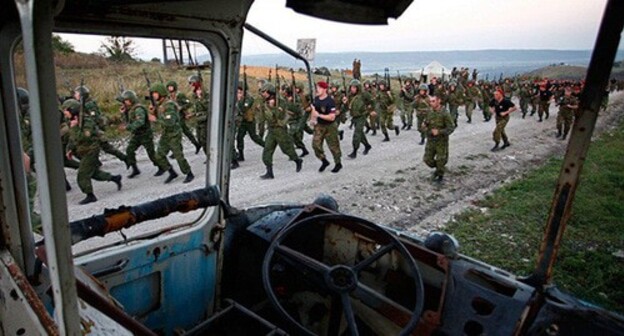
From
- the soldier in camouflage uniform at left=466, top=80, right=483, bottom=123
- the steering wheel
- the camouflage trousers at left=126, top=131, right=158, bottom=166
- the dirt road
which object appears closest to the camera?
the steering wheel

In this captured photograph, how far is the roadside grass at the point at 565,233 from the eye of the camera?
4.46 metres

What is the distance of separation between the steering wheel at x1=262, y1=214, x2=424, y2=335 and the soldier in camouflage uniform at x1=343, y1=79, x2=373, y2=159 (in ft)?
26.8

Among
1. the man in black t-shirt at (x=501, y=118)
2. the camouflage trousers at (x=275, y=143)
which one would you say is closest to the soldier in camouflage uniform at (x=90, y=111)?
the camouflage trousers at (x=275, y=143)

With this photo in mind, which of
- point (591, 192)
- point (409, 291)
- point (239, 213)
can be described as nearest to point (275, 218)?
point (239, 213)

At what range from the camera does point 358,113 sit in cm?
1137

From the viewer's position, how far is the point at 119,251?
7.06 ft

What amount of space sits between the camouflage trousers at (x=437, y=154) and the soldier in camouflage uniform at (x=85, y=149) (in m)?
6.03

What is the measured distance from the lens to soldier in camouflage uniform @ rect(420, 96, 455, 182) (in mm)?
8383

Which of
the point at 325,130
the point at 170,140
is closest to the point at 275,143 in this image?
the point at 325,130

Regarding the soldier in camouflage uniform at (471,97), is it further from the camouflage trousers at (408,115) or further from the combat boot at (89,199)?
the combat boot at (89,199)

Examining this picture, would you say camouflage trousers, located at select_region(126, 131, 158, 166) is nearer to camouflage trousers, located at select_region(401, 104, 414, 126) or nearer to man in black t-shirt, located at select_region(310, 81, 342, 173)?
man in black t-shirt, located at select_region(310, 81, 342, 173)

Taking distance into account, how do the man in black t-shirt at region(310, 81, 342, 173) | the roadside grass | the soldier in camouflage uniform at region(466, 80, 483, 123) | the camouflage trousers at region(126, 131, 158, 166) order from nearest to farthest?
1. the roadside grass
2. the camouflage trousers at region(126, 131, 158, 166)
3. the man in black t-shirt at region(310, 81, 342, 173)
4. the soldier in camouflage uniform at region(466, 80, 483, 123)

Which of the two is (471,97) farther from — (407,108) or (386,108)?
(386,108)

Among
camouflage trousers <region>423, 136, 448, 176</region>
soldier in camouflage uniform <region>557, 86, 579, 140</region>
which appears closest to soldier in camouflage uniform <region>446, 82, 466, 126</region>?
soldier in camouflage uniform <region>557, 86, 579, 140</region>
